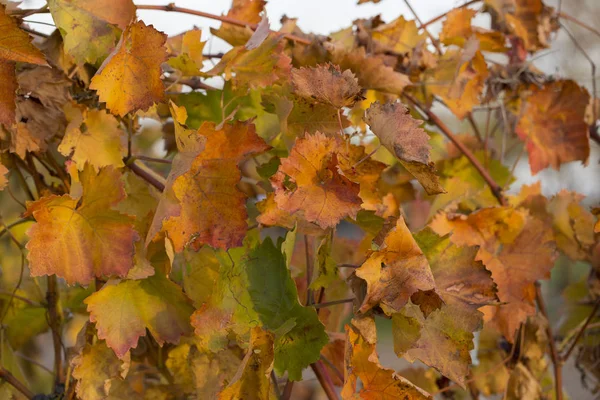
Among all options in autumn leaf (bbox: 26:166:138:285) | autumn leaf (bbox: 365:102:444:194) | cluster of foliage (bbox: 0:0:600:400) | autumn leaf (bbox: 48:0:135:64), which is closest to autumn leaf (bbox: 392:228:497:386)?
cluster of foliage (bbox: 0:0:600:400)

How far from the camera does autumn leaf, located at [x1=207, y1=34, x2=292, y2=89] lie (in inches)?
23.9

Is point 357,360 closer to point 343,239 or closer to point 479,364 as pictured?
point 343,239

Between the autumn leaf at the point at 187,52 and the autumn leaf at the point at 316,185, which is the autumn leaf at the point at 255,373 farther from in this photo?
the autumn leaf at the point at 187,52

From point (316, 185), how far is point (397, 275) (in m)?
0.10

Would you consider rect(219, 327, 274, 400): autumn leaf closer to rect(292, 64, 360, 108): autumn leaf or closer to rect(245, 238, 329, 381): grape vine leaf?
rect(245, 238, 329, 381): grape vine leaf

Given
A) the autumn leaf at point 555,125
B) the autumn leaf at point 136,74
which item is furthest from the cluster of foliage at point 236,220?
the autumn leaf at point 555,125

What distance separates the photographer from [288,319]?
1.71 ft

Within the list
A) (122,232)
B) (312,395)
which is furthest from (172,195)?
(312,395)

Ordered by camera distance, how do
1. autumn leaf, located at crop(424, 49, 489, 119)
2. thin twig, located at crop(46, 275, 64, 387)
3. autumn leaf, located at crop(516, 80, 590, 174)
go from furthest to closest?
autumn leaf, located at crop(516, 80, 590, 174)
autumn leaf, located at crop(424, 49, 489, 119)
thin twig, located at crop(46, 275, 64, 387)

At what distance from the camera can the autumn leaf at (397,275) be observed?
47 centimetres

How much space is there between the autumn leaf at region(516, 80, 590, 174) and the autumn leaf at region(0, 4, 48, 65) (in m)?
0.70

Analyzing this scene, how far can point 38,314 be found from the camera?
76 cm

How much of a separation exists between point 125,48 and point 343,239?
45 cm

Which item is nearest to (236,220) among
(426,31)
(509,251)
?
(509,251)
